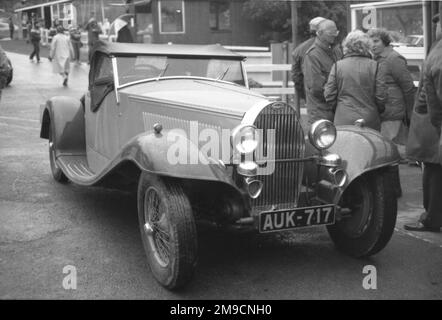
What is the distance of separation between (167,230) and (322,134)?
135 centimetres

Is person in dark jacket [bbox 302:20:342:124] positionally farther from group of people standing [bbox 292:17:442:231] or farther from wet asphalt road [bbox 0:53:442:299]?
wet asphalt road [bbox 0:53:442:299]

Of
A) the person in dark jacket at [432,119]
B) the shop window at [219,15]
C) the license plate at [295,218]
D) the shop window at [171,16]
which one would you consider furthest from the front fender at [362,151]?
the shop window at [219,15]

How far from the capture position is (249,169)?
402 cm

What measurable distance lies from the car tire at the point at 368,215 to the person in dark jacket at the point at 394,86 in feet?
6.71

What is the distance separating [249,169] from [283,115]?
52 cm

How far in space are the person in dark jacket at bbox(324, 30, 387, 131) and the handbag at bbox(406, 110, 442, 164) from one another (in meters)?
0.70

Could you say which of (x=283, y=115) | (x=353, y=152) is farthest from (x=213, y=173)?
(x=353, y=152)

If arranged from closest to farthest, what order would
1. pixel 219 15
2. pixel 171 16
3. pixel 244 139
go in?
pixel 244 139
pixel 171 16
pixel 219 15

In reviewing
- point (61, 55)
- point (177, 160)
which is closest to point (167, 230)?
point (177, 160)

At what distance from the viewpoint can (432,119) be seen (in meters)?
4.58

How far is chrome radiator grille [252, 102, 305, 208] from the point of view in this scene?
421 centimetres

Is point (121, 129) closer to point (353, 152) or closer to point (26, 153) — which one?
point (353, 152)

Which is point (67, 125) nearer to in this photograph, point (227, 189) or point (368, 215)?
point (227, 189)
